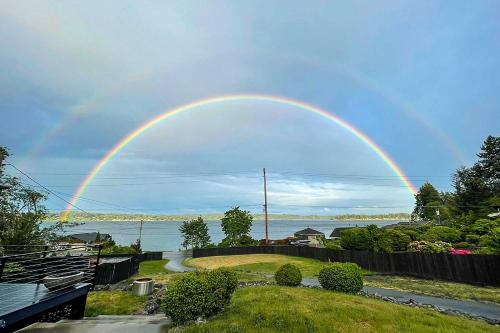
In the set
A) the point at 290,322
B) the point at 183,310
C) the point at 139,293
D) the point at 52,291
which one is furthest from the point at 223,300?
the point at 139,293

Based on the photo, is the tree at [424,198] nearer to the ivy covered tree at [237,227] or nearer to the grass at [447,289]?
the ivy covered tree at [237,227]

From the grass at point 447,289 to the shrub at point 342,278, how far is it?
25.3 ft

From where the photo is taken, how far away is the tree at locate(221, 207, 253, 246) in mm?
53938

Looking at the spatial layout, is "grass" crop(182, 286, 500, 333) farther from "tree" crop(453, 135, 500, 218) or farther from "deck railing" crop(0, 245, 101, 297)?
"tree" crop(453, 135, 500, 218)

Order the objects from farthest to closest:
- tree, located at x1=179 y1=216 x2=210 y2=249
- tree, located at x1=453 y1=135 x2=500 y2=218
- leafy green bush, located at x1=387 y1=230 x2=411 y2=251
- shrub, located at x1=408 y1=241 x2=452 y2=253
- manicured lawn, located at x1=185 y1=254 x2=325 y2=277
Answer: tree, located at x1=179 y1=216 x2=210 y2=249 → tree, located at x1=453 y1=135 x2=500 y2=218 → leafy green bush, located at x1=387 y1=230 x2=411 y2=251 → manicured lawn, located at x1=185 y1=254 x2=325 y2=277 → shrub, located at x1=408 y1=241 x2=452 y2=253

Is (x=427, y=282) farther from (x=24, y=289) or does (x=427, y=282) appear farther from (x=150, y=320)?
(x=24, y=289)

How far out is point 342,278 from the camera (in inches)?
463

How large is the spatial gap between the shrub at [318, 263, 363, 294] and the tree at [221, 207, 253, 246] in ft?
138

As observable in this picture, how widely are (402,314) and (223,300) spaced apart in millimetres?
5039

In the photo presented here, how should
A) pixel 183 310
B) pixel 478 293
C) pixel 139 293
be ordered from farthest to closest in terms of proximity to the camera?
pixel 478 293 → pixel 139 293 → pixel 183 310

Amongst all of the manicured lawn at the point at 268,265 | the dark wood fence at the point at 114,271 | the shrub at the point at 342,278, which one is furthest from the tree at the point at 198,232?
the shrub at the point at 342,278

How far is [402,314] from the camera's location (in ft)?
27.1

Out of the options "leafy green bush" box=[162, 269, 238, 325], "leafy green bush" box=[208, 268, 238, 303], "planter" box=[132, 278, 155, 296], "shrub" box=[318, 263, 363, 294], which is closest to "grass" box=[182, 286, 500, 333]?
"leafy green bush" box=[162, 269, 238, 325]

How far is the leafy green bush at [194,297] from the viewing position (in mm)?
6969
